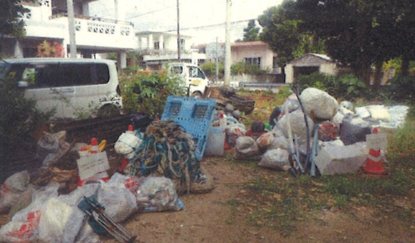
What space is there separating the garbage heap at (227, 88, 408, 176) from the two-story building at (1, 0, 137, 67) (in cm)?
1174

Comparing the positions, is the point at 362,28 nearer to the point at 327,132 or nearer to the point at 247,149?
the point at 327,132

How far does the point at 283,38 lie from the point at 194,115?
21.3 m

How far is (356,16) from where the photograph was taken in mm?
12539

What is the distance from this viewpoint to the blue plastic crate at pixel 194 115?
5203 millimetres

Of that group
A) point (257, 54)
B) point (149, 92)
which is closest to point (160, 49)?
point (257, 54)

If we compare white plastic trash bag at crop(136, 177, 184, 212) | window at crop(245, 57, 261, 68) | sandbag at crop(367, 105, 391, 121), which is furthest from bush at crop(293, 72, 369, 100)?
window at crop(245, 57, 261, 68)

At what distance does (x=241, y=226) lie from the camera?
3213 millimetres

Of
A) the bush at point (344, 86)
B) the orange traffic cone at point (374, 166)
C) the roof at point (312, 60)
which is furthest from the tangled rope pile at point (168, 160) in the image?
the roof at point (312, 60)

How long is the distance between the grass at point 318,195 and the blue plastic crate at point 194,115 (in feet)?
3.07

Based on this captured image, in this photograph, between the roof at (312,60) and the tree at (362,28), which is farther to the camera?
the roof at (312,60)

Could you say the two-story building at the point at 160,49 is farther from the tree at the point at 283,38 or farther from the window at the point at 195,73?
the window at the point at 195,73

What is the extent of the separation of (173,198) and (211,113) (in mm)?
2162

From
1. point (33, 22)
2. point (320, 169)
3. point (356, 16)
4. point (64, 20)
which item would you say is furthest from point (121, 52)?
point (320, 169)

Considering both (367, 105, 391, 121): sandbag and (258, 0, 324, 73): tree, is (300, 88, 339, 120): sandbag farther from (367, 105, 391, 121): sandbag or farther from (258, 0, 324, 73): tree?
(258, 0, 324, 73): tree
